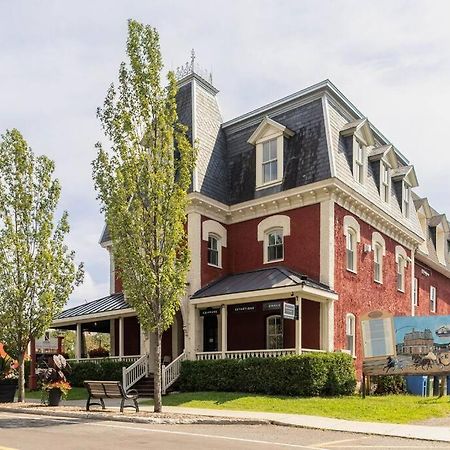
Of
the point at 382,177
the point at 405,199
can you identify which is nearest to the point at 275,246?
the point at 382,177

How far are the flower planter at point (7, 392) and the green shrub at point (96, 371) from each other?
440cm

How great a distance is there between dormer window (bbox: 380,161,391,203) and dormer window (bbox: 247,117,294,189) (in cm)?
494

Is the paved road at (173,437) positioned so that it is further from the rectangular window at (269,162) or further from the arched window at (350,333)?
the rectangular window at (269,162)

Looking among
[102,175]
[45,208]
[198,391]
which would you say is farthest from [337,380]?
[45,208]

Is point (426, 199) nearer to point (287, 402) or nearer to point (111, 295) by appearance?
point (111, 295)

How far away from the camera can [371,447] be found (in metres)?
10.8

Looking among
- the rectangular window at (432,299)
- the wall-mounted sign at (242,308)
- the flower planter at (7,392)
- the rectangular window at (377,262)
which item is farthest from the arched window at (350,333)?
the flower planter at (7,392)

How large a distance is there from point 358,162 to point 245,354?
8.98 m

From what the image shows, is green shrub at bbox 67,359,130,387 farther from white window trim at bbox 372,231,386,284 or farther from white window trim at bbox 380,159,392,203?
white window trim at bbox 380,159,392,203

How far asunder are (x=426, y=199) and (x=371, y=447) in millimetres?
25788

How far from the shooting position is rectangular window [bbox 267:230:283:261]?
78.6 feet

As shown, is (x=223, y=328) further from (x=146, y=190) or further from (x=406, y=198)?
(x=406, y=198)

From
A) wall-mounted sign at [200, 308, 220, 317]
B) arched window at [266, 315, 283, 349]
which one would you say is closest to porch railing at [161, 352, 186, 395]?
wall-mounted sign at [200, 308, 220, 317]

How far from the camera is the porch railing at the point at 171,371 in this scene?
72.6 ft
